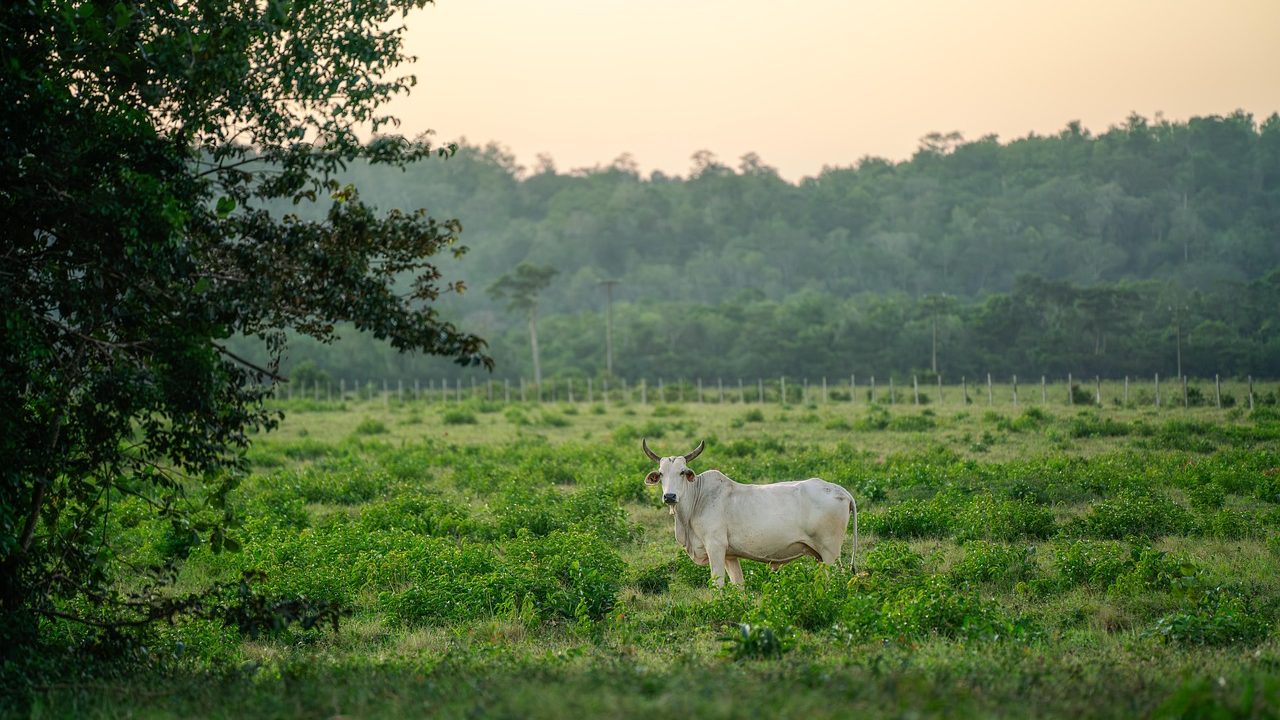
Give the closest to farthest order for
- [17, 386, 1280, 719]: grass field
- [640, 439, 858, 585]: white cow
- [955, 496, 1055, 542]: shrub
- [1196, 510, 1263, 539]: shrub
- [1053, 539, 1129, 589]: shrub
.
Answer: [17, 386, 1280, 719]: grass field → [1053, 539, 1129, 589]: shrub → [640, 439, 858, 585]: white cow → [1196, 510, 1263, 539]: shrub → [955, 496, 1055, 542]: shrub

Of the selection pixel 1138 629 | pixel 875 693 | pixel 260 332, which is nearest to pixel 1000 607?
pixel 1138 629

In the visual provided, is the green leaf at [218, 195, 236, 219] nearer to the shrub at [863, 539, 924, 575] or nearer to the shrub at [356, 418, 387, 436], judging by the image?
the shrub at [863, 539, 924, 575]

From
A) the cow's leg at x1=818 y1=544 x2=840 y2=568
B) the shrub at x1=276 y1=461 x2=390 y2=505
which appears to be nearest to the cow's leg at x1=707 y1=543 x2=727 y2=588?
the cow's leg at x1=818 y1=544 x2=840 y2=568

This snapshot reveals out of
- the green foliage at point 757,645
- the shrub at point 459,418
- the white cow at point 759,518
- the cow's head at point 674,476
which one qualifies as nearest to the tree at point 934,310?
the shrub at point 459,418

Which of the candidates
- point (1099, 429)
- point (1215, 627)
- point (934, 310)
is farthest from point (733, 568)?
point (934, 310)

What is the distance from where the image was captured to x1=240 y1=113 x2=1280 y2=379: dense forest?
6625 cm

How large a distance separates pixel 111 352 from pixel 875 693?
5.86 metres

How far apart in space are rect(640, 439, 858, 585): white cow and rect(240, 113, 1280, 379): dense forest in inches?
2056

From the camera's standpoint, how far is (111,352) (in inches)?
350

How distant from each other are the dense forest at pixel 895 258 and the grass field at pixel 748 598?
4547 centimetres

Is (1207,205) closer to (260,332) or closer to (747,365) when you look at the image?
(747,365)

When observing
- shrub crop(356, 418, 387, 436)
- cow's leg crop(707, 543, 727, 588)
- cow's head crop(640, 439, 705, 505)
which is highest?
cow's head crop(640, 439, 705, 505)

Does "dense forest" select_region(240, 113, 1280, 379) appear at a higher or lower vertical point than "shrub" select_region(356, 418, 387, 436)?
higher

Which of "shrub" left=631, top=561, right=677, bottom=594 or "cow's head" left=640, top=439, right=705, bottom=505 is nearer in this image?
"cow's head" left=640, top=439, right=705, bottom=505
